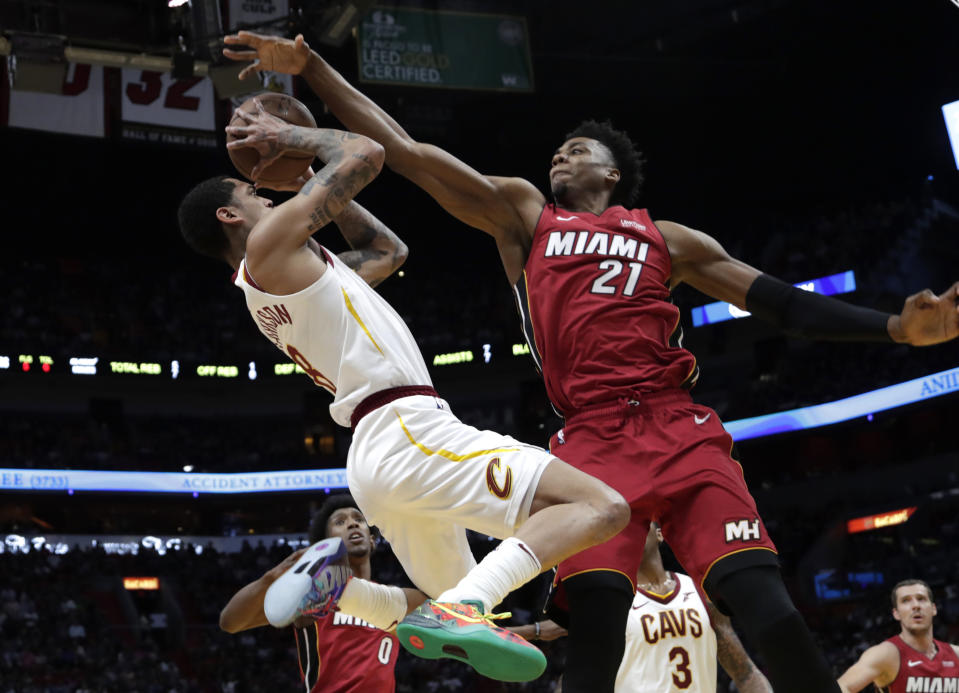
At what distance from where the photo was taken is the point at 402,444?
3.86 metres

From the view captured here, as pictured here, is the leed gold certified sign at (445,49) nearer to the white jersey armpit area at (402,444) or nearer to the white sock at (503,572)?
the white jersey armpit area at (402,444)

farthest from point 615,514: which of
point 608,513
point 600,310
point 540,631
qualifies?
point 540,631

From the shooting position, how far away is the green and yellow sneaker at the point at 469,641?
122 inches

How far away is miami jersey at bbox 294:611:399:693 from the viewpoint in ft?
20.3

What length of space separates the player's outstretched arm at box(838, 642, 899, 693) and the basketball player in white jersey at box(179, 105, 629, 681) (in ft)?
13.4

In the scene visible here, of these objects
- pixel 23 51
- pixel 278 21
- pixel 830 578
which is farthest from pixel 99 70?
pixel 830 578

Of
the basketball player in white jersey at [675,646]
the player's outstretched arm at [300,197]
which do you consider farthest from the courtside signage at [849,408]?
the player's outstretched arm at [300,197]

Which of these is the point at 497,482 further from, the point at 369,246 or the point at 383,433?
the point at 369,246

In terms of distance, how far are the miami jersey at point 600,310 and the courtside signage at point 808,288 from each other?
19.7 m

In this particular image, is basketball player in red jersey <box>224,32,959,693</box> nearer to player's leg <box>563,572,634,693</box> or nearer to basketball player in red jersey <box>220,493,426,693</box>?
player's leg <box>563,572,634,693</box>

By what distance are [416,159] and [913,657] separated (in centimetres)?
536

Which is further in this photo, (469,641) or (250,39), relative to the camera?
(250,39)

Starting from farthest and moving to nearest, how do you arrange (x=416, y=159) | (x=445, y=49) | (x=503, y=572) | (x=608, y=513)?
(x=445, y=49)
(x=416, y=159)
(x=608, y=513)
(x=503, y=572)

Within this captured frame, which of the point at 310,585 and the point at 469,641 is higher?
the point at 310,585
